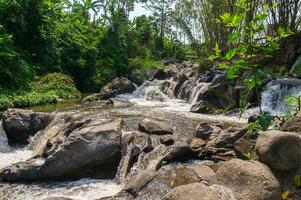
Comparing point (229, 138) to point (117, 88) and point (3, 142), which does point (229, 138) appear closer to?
point (3, 142)

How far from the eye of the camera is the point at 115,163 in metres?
9.15

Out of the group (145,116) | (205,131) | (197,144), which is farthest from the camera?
(145,116)

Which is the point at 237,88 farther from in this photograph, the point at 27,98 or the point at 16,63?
the point at 16,63

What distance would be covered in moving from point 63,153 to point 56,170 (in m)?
0.45

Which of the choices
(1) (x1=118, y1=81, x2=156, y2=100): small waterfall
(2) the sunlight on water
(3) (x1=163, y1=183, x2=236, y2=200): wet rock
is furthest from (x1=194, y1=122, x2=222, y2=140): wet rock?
(1) (x1=118, y1=81, x2=156, y2=100): small waterfall

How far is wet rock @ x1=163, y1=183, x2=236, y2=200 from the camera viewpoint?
166 inches

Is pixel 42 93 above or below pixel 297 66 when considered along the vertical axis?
below

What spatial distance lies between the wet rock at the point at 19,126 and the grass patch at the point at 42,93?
400 centimetres

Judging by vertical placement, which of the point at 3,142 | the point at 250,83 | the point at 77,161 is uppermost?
the point at 250,83

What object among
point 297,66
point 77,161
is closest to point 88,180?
point 77,161

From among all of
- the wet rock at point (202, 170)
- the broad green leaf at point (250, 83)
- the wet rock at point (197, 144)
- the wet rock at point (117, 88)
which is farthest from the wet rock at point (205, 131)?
the wet rock at point (117, 88)

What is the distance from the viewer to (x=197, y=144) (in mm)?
9391

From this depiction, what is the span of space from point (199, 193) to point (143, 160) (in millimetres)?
4774

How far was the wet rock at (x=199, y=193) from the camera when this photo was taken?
4227 millimetres
